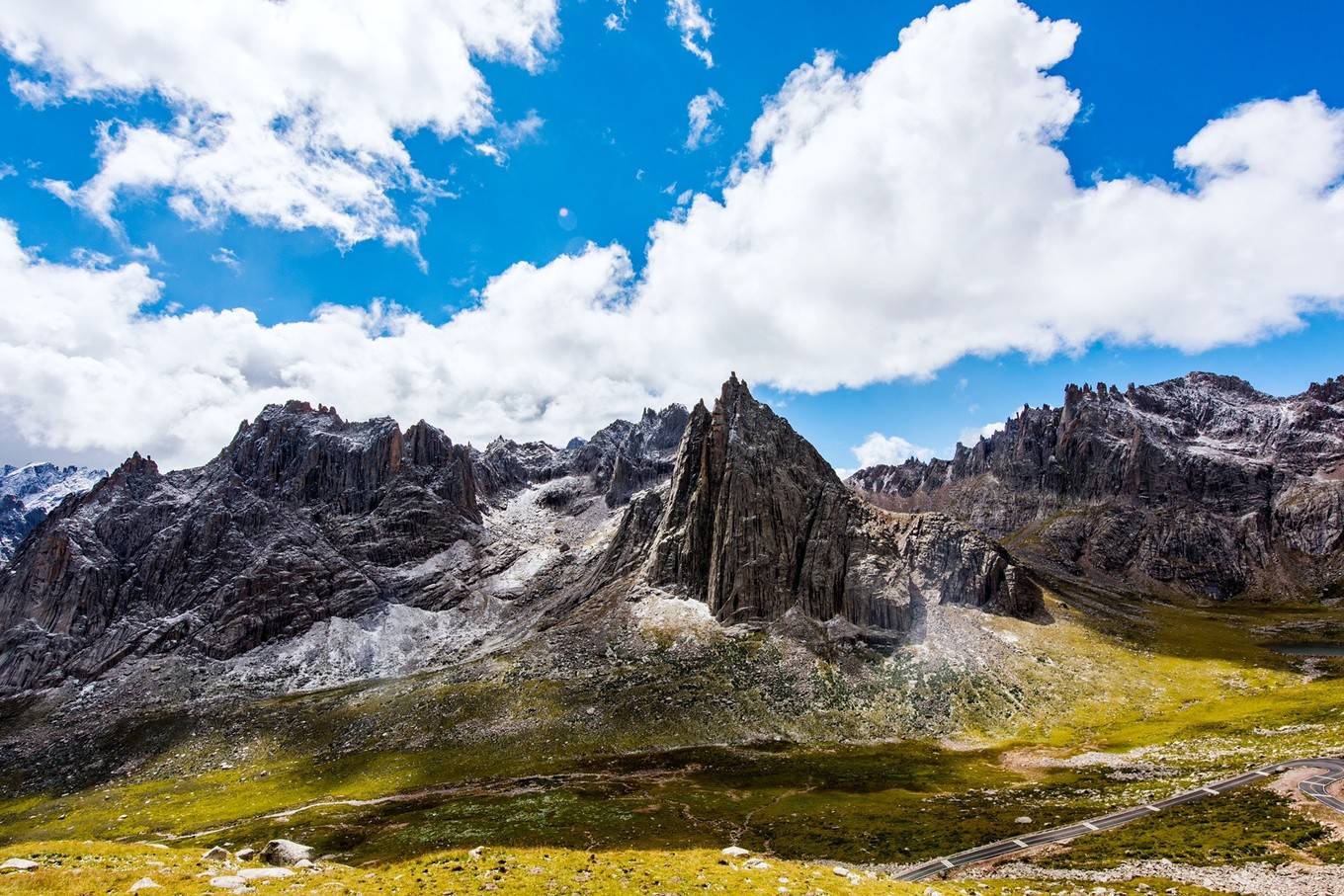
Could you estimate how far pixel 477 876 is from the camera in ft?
121

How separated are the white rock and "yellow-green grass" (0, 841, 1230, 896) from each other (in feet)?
13.2

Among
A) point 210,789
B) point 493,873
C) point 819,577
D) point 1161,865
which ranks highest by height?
point 819,577

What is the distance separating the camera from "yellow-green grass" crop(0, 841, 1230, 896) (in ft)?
93.9

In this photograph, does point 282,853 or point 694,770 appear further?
point 694,770

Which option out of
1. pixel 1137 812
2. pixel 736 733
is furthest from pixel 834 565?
pixel 1137 812

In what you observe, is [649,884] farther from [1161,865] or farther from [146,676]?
[146,676]

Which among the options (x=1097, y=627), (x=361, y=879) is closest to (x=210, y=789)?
(x=361, y=879)

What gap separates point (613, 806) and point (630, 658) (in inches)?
2817

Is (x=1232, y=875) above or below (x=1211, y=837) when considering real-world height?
above

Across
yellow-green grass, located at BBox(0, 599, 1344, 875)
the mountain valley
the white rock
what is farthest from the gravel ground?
the white rock

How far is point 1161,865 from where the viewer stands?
5316 centimetres

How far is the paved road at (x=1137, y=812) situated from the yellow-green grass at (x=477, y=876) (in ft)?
59.3

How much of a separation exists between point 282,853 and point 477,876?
52.2 feet

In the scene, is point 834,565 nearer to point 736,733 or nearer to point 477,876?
point 736,733
